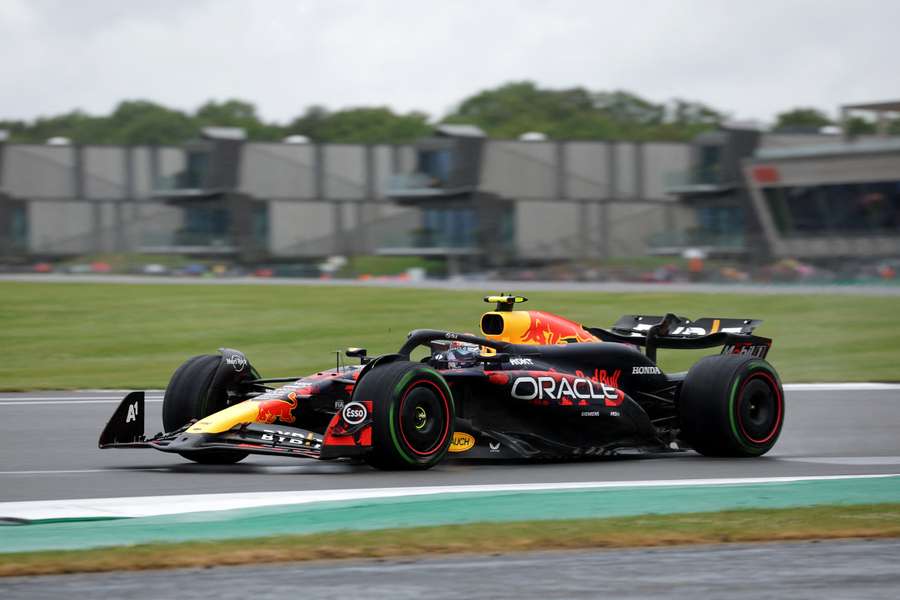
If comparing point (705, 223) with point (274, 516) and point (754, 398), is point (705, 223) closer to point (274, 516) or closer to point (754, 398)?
point (754, 398)

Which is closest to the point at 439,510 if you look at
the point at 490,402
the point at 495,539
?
the point at 495,539

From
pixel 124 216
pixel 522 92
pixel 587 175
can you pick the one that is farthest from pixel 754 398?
pixel 522 92

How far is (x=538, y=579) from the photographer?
19.7ft

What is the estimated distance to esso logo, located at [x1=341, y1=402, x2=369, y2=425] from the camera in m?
9.12

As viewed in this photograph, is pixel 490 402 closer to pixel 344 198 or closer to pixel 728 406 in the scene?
pixel 728 406

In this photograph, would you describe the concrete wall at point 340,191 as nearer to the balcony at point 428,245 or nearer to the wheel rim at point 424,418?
the balcony at point 428,245

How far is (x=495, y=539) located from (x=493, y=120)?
123 metres

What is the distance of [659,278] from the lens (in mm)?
44250

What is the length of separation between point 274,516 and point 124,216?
7104cm

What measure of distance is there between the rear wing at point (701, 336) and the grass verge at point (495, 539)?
11.7ft

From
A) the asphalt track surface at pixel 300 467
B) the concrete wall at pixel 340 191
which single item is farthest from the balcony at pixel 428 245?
the asphalt track surface at pixel 300 467

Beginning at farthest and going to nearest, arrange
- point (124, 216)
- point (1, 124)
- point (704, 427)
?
point (1, 124), point (124, 216), point (704, 427)

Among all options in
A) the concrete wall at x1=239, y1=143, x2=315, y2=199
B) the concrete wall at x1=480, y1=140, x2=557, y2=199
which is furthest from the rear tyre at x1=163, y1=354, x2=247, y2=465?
the concrete wall at x1=239, y1=143, x2=315, y2=199

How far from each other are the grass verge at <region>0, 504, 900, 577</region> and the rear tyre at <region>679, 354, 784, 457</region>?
8.44 feet
